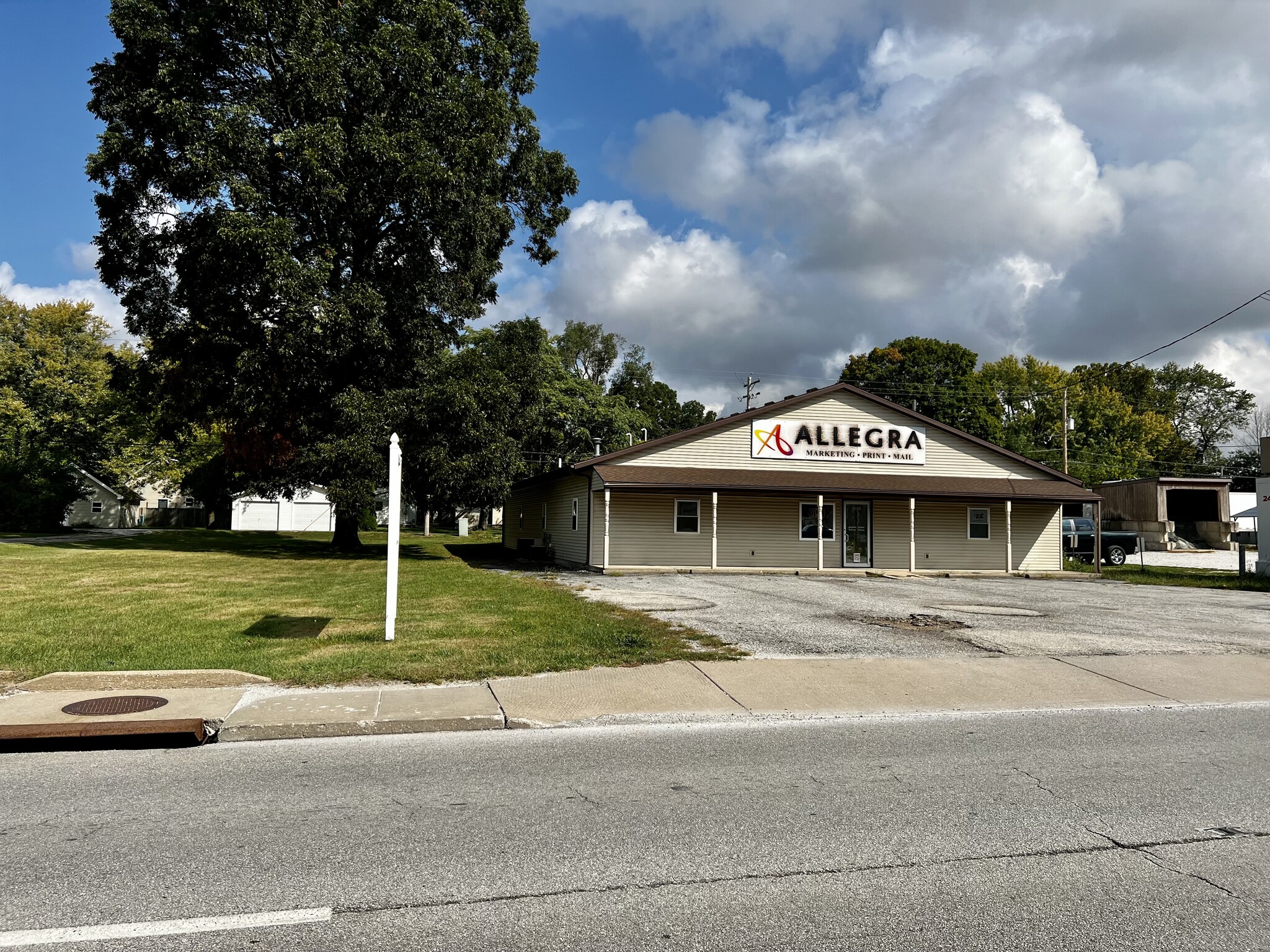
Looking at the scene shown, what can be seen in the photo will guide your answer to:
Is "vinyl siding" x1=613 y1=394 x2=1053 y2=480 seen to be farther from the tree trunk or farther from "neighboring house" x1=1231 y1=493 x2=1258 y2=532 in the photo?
"neighboring house" x1=1231 y1=493 x2=1258 y2=532

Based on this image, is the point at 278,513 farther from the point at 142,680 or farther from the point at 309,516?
the point at 142,680

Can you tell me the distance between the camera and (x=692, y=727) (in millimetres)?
7539

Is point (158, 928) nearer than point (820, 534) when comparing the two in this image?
Yes

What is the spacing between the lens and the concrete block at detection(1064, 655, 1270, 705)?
364 inches

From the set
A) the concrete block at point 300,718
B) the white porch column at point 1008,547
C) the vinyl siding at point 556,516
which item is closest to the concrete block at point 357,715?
the concrete block at point 300,718

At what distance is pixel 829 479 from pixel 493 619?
17.3 m

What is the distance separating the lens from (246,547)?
112ft

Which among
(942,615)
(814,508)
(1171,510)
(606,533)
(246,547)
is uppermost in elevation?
(1171,510)

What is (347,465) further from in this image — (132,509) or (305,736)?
(132,509)

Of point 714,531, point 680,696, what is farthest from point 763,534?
point 680,696

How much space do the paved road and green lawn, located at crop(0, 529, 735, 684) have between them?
8.98 feet

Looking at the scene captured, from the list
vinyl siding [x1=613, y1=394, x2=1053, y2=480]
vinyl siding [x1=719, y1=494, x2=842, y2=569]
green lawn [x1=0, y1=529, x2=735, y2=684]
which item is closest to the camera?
green lawn [x1=0, y1=529, x2=735, y2=684]

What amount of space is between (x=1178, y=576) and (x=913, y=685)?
2407 cm

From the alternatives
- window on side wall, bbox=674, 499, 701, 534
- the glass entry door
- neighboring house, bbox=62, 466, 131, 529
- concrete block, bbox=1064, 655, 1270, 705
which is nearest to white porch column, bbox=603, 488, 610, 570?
window on side wall, bbox=674, 499, 701, 534
